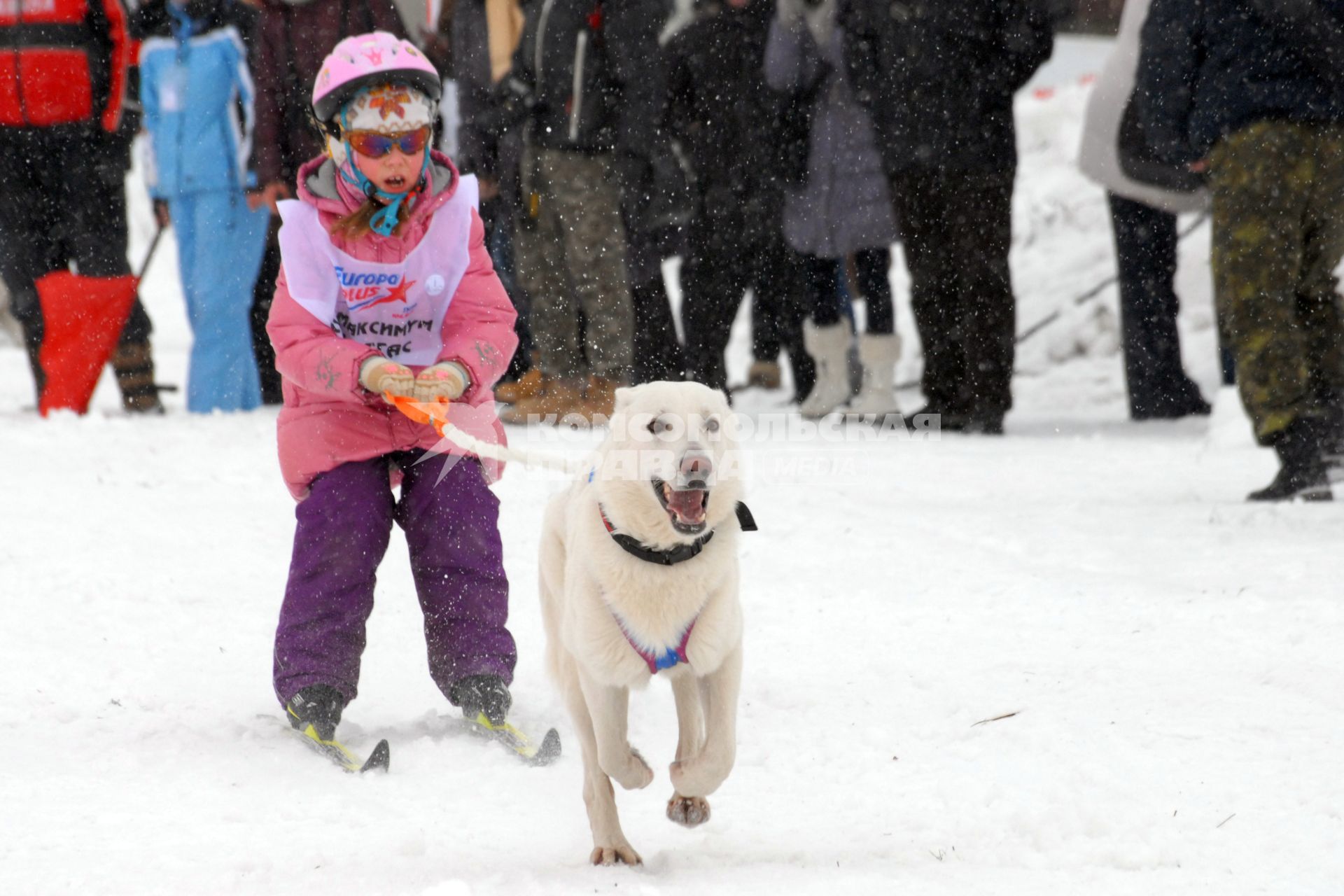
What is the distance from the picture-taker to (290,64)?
8500 mm

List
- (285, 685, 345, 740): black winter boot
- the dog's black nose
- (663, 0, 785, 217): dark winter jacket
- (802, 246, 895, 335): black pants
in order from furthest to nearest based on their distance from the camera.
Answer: (802, 246, 895, 335): black pants < (663, 0, 785, 217): dark winter jacket < (285, 685, 345, 740): black winter boot < the dog's black nose

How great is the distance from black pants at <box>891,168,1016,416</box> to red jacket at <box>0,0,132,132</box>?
4.40 metres

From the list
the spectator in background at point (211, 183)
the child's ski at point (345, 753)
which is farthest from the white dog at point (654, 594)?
the spectator in background at point (211, 183)

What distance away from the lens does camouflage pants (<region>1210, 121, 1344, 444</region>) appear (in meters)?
5.74

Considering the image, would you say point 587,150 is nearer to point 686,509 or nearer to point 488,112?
point 488,112

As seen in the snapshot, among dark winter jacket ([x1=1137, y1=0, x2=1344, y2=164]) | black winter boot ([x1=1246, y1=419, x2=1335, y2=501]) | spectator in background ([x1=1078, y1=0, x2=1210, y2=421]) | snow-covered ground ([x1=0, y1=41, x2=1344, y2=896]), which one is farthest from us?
spectator in background ([x1=1078, y1=0, x2=1210, y2=421])

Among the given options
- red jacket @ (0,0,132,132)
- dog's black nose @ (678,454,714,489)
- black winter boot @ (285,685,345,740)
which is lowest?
black winter boot @ (285,685,345,740)

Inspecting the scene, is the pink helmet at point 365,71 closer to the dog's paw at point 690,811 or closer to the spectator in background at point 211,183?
the dog's paw at point 690,811

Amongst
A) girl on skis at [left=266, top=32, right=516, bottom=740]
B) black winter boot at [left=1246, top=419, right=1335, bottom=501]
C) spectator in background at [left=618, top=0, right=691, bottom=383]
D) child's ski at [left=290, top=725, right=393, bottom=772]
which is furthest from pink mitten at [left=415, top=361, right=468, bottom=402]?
spectator in background at [left=618, top=0, right=691, bottom=383]

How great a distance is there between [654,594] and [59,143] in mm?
6266

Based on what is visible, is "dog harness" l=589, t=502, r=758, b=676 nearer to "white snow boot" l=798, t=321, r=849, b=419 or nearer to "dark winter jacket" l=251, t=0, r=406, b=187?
"white snow boot" l=798, t=321, r=849, b=419

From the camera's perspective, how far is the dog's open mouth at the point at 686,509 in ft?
9.94

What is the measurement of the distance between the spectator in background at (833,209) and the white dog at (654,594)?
5469mm

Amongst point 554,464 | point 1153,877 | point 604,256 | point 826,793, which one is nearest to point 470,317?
point 554,464
